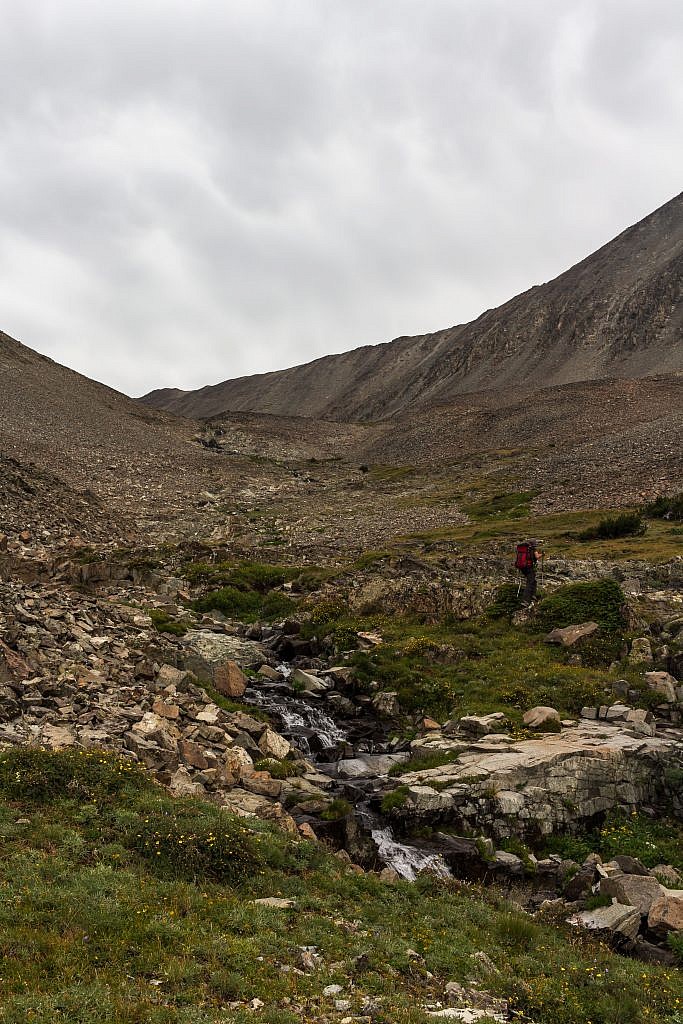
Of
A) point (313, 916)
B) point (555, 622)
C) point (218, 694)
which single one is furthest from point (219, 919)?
point (555, 622)

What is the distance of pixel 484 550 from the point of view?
112 ft

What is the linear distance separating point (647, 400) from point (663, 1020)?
77650 millimetres

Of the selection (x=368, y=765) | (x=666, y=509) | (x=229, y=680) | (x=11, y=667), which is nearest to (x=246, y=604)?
(x=229, y=680)

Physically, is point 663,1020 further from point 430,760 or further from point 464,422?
A: point 464,422

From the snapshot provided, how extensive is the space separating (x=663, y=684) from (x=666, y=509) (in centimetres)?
2262

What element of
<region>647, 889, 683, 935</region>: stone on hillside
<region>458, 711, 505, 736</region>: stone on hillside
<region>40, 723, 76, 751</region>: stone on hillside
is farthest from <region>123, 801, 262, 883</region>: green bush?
<region>458, 711, 505, 736</region>: stone on hillside

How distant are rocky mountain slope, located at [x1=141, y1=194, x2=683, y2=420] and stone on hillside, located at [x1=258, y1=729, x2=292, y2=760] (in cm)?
9429

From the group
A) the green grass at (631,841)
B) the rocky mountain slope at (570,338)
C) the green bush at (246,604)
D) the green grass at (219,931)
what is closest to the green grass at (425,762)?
the green grass at (631,841)

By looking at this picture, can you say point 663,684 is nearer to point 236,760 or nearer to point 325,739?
point 325,739

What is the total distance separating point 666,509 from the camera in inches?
1519

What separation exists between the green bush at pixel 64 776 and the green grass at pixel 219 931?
0.03 m

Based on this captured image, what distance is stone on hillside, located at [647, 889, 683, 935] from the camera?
421 inches

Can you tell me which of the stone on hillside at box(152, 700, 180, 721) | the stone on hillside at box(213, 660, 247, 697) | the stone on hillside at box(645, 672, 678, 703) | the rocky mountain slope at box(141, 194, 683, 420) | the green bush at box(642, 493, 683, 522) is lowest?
the stone on hillside at box(645, 672, 678, 703)

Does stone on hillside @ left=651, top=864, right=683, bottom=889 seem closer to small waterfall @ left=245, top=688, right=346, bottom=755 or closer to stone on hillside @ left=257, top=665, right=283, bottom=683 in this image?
small waterfall @ left=245, top=688, right=346, bottom=755
